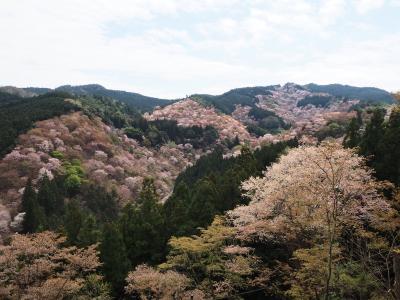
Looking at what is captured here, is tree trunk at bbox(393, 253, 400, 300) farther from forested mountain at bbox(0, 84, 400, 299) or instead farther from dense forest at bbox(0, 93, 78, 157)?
dense forest at bbox(0, 93, 78, 157)

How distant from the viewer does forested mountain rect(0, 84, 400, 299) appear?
24.3m

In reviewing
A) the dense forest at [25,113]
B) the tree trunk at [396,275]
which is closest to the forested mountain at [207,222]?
the tree trunk at [396,275]

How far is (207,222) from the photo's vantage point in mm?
40531

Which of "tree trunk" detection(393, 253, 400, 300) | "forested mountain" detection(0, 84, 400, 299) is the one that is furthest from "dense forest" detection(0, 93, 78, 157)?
"tree trunk" detection(393, 253, 400, 300)

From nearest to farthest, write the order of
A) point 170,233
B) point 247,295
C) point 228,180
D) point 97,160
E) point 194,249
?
point 194,249 → point 247,295 → point 170,233 → point 228,180 → point 97,160

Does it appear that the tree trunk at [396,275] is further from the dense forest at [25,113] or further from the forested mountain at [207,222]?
the dense forest at [25,113]

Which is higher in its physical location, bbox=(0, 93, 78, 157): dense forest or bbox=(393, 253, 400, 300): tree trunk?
bbox=(0, 93, 78, 157): dense forest

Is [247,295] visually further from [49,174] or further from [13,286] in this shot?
[49,174]

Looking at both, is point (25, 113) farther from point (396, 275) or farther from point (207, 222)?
point (396, 275)

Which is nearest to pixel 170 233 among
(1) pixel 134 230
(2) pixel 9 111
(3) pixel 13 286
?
(1) pixel 134 230

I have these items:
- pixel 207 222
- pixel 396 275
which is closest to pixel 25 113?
pixel 207 222

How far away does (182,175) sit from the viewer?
88.1 meters

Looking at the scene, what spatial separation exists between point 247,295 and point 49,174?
47294 mm

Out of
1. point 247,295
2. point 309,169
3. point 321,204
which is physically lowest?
point 247,295
